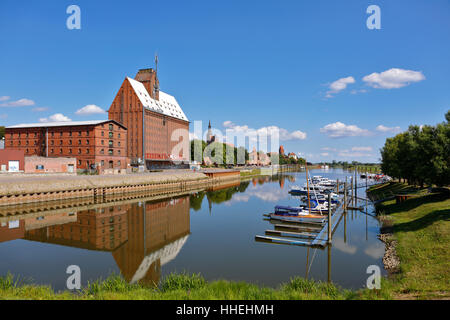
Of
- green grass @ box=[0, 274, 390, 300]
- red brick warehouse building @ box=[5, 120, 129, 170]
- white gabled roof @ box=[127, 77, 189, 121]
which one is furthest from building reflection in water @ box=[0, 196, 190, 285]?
white gabled roof @ box=[127, 77, 189, 121]

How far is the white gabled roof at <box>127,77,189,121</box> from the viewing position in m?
98.2

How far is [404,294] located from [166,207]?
3852cm

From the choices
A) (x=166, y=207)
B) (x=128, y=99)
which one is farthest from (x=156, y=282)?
(x=128, y=99)

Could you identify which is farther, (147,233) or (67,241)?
(147,233)

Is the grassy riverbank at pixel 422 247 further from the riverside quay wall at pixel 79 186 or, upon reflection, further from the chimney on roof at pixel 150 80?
the chimney on roof at pixel 150 80

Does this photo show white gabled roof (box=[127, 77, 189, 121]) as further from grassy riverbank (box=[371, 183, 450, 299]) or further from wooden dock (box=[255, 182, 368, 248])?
grassy riverbank (box=[371, 183, 450, 299])

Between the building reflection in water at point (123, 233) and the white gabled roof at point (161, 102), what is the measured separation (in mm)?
65918

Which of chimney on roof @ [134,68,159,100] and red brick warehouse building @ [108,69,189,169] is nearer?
red brick warehouse building @ [108,69,189,169]

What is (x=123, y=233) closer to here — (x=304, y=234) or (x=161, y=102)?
(x=304, y=234)

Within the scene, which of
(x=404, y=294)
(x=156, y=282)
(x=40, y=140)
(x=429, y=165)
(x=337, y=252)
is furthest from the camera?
(x=40, y=140)

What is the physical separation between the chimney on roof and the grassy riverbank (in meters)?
98.0

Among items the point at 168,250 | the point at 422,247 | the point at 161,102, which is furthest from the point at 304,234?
the point at 161,102
